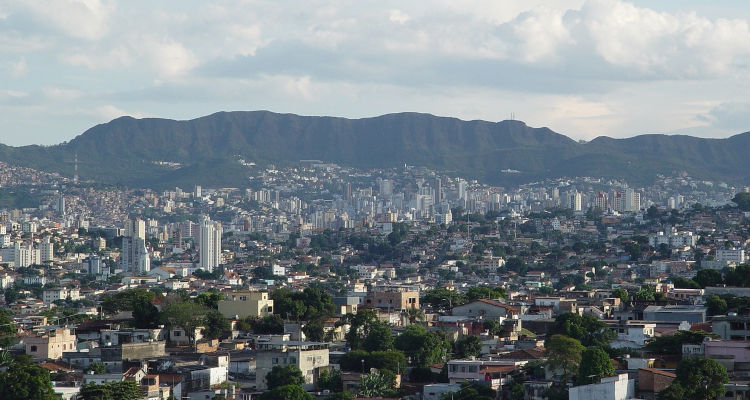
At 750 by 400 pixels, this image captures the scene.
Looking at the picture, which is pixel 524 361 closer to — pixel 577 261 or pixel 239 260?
pixel 577 261

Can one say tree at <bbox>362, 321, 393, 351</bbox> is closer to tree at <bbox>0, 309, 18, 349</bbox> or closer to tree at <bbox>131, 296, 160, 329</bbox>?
tree at <bbox>131, 296, 160, 329</bbox>

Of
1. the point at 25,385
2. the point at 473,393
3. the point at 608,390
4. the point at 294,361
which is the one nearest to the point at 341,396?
the point at 473,393

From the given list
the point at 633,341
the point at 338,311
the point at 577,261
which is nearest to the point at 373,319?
the point at 338,311

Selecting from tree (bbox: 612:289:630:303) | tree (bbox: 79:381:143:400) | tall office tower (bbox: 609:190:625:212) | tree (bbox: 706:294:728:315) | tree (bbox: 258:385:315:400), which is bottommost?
tree (bbox: 258:385:315:400)

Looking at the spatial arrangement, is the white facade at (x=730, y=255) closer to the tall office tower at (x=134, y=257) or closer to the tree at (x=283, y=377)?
the tall office tower at (x=134, y=257)

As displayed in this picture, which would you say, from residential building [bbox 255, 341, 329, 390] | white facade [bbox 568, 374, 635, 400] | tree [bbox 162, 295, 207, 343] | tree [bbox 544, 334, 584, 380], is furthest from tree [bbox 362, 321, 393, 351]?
white facade [bbox 568, 374, 635, 400]

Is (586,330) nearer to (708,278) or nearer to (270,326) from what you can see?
(270,326)
